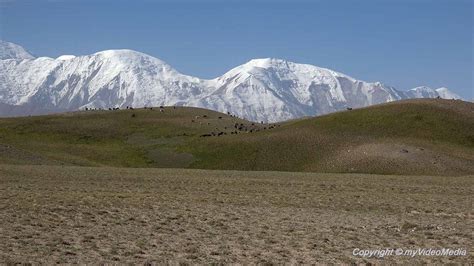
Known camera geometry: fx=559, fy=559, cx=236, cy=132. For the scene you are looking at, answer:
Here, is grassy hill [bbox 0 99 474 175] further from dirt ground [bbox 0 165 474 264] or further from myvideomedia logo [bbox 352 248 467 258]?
myvideomedia logo [bbox 352 248 467 258]

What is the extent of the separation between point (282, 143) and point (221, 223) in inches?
2685

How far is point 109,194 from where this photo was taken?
1444 inches

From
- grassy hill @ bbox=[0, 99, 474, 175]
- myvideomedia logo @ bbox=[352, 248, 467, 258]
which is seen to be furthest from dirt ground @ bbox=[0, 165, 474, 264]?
grassy hill @ bbox=[0, 99, 474, 175]

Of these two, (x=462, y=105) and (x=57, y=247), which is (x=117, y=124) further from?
(x=57, y=247)

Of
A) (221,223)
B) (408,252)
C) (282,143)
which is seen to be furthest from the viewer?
(282,143)

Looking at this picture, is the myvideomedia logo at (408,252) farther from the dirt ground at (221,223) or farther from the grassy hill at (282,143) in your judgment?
the grassy hill at (282,143)

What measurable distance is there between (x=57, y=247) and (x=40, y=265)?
257cm

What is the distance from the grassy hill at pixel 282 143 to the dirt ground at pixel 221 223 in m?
35.5

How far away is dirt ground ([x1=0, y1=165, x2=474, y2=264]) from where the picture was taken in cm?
1859

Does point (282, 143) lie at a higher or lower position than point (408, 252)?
higher

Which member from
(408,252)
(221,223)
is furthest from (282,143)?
(408,252)

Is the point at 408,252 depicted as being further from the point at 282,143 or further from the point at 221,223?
the point at 282,143

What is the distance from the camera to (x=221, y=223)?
2566 centimetres

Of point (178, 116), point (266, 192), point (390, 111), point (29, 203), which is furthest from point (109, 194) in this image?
point (178, 116)
